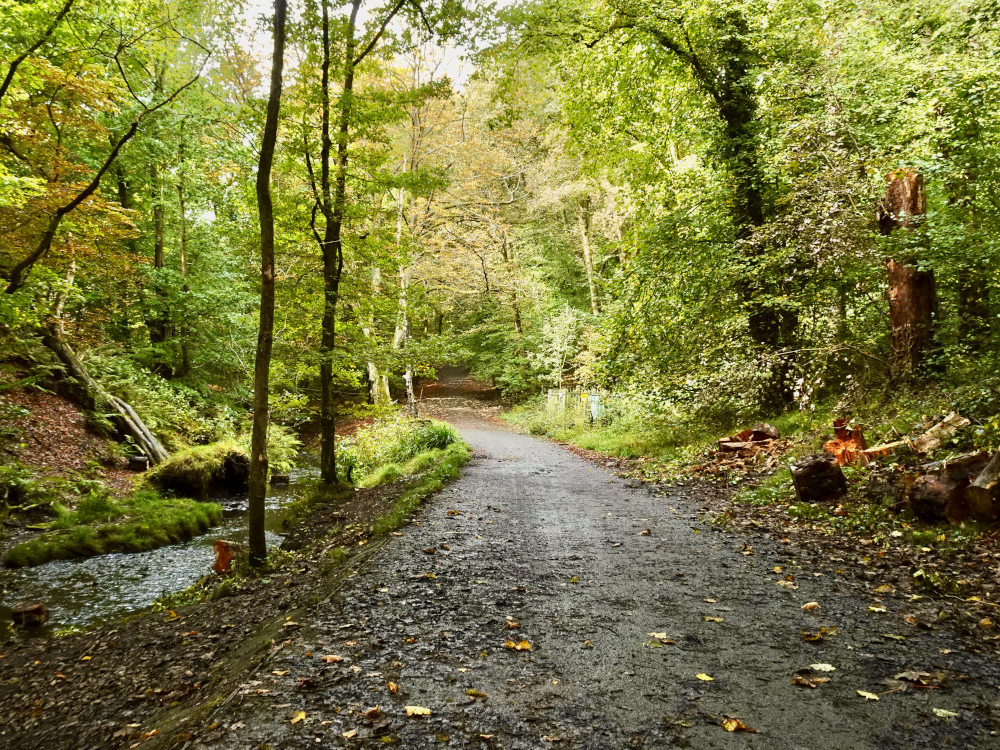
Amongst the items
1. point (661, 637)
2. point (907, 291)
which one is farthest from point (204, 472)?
point (907, 291)

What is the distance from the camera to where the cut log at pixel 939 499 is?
4.94 meters

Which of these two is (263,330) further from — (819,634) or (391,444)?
(391,444)

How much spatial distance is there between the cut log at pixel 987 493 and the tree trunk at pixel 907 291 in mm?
3041

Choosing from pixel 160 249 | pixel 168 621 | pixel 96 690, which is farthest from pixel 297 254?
pixel 160 249

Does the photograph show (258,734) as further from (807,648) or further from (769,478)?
(769,478)

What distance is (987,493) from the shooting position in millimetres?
4781

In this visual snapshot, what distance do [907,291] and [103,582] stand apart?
Result: 12011 mm

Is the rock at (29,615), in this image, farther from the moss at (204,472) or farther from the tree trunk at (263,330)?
the moss at (204,472)

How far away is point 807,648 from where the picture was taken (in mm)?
3508

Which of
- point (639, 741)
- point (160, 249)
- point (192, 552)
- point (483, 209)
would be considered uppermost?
point (483, 209)

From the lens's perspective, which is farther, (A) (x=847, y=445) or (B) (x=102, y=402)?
(B) (x=102, y=402)

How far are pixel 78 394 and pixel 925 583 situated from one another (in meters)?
16.6

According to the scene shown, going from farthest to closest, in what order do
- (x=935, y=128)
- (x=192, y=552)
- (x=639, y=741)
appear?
1. (x=192, y=552)
2. (x=935, y=128)
3. (x=639, y=741)

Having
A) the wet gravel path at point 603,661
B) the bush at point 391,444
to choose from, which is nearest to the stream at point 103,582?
the wet gravel path at point 603,661
